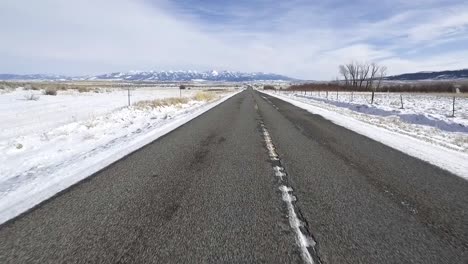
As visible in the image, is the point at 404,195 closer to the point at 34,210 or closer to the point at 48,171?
the point at 34,210

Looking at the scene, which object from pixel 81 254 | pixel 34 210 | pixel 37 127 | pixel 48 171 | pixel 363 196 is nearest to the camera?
pixel 81 254

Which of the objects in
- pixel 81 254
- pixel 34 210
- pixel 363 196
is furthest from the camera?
pixel 363 196

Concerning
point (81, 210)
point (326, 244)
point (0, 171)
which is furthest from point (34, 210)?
point (326, 244)

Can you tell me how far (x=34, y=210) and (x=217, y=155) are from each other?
12.5ft

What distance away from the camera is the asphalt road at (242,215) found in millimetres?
2887

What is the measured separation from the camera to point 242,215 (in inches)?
147

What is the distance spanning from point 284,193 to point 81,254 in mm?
2658

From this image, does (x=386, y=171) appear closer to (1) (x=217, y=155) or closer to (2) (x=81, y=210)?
(1) (x=217, y=155)

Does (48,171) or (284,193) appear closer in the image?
(284,193)

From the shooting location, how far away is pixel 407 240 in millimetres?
3197

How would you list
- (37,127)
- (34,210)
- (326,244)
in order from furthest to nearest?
(37,127)
(34,210)
(326,244)

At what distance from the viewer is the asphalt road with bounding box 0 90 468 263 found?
114 inches

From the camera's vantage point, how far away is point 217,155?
23.1 ft

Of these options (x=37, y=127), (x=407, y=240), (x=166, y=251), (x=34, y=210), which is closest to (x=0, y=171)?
(x=34, y=210)
